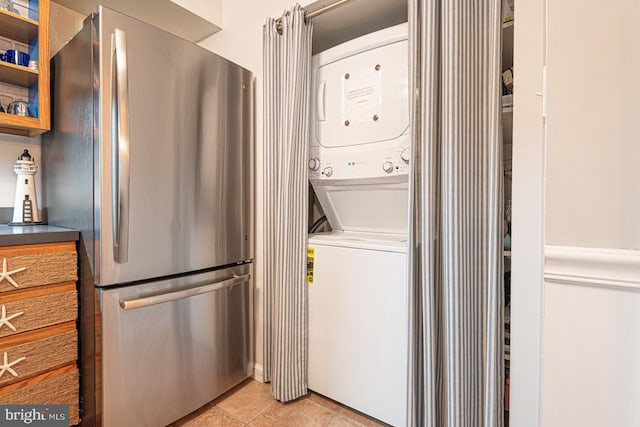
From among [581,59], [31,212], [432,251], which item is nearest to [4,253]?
[31,212]

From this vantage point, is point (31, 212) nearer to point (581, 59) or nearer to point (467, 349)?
point (467, 349)

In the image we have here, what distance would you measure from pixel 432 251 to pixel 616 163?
2.14 feet

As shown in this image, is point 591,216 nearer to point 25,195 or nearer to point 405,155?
point 405,155

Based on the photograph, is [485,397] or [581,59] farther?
[485,397]

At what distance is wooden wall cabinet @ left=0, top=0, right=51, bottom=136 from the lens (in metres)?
1.38

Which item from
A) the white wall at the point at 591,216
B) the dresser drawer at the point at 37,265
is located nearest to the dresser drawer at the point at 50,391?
the dresser drawer at the point at 37,265

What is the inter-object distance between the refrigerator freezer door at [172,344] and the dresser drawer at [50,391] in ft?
0.72

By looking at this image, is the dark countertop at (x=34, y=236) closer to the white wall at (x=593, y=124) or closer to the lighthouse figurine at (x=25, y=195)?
the lighthouse figurine at (x=25, y=195)

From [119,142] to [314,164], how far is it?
95cm

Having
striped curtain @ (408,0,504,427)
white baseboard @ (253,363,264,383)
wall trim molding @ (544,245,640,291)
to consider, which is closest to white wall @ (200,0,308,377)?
white baseboard @ (253,363,264,383)

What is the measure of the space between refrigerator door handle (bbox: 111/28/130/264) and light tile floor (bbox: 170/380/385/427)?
0.96 meters

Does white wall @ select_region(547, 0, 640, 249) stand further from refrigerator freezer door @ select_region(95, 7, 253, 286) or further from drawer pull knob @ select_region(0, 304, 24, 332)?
drawer pull knob @ select_region(0, 304, 24, 332)

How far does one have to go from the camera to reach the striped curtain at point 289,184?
1612 mm

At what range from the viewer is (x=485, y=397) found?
3.63ft
